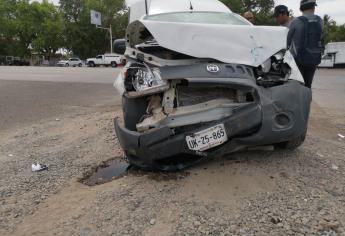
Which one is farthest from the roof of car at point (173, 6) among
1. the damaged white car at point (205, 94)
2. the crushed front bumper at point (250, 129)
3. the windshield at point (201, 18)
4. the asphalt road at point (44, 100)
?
the asphalt road at point (44, 100)

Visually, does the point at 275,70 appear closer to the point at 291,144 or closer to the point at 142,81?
the point at 291,144

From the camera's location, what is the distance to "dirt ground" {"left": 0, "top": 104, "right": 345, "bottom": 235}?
3.42 m

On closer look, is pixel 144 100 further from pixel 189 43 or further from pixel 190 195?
pixel 190 195

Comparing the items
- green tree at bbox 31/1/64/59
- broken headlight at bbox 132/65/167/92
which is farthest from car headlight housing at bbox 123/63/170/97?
green tree at bbox 31/1/64/59

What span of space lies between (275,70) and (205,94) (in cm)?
81

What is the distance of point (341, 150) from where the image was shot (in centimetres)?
541

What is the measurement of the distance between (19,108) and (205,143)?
24.1 feet

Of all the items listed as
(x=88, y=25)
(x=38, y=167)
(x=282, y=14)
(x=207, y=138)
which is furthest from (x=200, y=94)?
(x=88, y=25)

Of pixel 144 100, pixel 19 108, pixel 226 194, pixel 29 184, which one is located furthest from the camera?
pixel 19 108

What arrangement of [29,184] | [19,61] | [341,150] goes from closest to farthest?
[29,184]
[341,150]
[19,61]

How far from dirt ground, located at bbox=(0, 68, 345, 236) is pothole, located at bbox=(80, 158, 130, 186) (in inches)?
3.9

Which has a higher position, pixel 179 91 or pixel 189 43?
pixel 189 43

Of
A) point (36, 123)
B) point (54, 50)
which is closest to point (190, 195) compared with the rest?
point (36, 123)

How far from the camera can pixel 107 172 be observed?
4.94m
